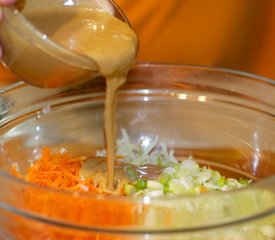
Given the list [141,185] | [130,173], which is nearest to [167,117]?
[130,173]

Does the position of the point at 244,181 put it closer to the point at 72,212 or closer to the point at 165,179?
the point at 165,179

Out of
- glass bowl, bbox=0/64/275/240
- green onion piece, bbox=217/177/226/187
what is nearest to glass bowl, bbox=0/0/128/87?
glass bowl, bbox=0/64/275/240

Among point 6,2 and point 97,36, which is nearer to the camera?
point 6,2

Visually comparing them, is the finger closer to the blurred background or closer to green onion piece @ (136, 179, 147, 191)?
green onion piece @ (136, 179, 147, 191)

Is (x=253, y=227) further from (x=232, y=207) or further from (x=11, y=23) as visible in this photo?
(x=11, y=23)

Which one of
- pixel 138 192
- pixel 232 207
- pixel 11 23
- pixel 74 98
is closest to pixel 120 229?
pixel 232 207

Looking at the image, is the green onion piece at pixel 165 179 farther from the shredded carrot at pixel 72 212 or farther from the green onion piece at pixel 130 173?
the shredded carrot at pixel 72 212
